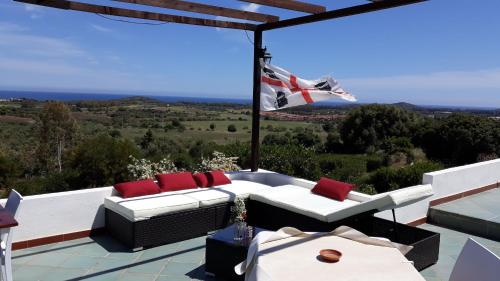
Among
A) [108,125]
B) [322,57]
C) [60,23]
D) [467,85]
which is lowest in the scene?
[108,125]

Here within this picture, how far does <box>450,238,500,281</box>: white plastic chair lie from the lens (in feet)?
7.70

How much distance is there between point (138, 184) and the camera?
5562mm

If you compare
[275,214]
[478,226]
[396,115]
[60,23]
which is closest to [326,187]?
[275,214]

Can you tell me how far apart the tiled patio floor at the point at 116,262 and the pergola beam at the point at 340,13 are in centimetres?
280

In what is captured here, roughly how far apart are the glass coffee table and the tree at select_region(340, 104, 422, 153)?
991 inches

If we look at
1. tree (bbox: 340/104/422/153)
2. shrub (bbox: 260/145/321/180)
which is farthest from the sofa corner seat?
tree (bbox: 340/104/422/153)

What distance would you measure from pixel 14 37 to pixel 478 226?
20.4 m

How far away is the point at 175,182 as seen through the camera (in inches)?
233

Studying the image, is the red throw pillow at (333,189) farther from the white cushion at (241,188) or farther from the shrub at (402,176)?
the shrub at (402,176)

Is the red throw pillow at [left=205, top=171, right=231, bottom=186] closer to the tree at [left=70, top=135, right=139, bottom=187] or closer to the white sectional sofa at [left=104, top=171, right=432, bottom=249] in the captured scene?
the white sectional sofa at [left=104, top=171, right=432, bottom=249]

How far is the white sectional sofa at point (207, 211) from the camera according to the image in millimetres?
4848

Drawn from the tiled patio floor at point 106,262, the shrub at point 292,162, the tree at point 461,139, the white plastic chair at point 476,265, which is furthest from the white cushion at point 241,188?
the tree at point 461,139

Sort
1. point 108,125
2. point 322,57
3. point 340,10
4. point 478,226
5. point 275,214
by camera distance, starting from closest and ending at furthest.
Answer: point 340,10, point 275,214, point 478,226, point 322,57, point 108,125

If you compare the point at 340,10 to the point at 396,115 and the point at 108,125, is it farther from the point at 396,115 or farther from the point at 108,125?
the point at 108,125
